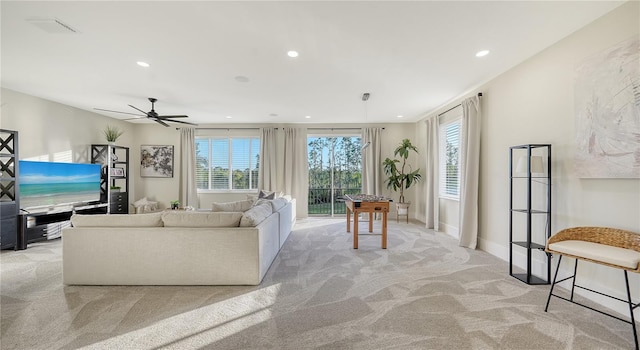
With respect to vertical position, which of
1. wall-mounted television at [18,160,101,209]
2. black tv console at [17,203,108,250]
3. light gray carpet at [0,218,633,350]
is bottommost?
light gray carpet at [0,218,633,350]

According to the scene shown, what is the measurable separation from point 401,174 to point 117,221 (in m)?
5.77

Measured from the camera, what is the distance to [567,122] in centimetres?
276

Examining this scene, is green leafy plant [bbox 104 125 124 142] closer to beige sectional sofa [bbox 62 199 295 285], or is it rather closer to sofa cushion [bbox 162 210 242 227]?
beige sectional sofa [bbox 62 199 295 285]

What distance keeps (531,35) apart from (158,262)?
4.56 m

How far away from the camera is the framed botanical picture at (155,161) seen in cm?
725

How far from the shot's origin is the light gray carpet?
6.26 feet

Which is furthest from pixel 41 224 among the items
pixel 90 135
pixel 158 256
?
pixel 158 256

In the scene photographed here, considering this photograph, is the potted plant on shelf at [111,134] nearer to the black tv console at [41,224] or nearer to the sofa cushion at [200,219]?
the black tv console at [41,224]

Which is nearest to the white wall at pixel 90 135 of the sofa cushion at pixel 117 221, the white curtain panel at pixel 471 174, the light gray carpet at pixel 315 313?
the light gray carpet at pixel 315 313

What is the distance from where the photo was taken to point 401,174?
6.68 m

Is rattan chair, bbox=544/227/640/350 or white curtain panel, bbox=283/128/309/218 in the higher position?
white curtain panel, bbox=283/128/309/218

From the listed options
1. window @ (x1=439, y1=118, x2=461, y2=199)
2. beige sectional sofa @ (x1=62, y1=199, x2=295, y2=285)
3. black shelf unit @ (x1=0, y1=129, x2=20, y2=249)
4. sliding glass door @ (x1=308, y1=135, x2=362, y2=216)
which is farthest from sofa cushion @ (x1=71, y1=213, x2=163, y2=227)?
window @ (x1=439, y1=118, x2=461, y2=199)

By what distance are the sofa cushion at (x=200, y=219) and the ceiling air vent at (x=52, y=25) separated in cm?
202

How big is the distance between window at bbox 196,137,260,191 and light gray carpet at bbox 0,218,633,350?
4064 mm
